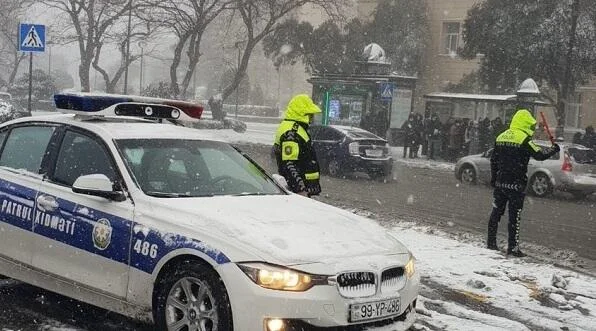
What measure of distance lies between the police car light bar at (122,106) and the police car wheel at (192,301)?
5.99ft

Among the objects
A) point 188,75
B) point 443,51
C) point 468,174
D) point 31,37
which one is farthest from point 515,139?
point 443,51

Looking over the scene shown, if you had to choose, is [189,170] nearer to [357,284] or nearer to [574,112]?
[357,284]

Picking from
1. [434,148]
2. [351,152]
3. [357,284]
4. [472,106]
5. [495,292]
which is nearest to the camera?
[357,284]

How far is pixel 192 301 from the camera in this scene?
4617 mm

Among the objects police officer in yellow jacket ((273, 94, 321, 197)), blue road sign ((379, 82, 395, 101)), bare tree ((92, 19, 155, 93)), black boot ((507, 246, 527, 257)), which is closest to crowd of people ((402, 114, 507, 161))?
blue road sign ((379, 82, 395, 101))

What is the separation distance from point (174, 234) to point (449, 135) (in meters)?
23.2

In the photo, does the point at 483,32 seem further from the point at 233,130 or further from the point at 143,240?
the point at 143,240

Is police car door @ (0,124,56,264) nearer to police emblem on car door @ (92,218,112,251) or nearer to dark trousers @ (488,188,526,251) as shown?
police emblem on car door @ (92,218,112,251)

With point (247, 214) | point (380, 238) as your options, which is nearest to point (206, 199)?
point (247, 214)

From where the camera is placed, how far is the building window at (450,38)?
4647 centimetres

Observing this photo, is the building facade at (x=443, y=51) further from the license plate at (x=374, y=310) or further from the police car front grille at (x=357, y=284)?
the police car front grille at (x=357, y=284)

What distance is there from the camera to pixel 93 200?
5.25 metres

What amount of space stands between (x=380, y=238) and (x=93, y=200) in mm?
1968

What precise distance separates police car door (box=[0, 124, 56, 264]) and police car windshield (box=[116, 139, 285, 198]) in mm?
807
